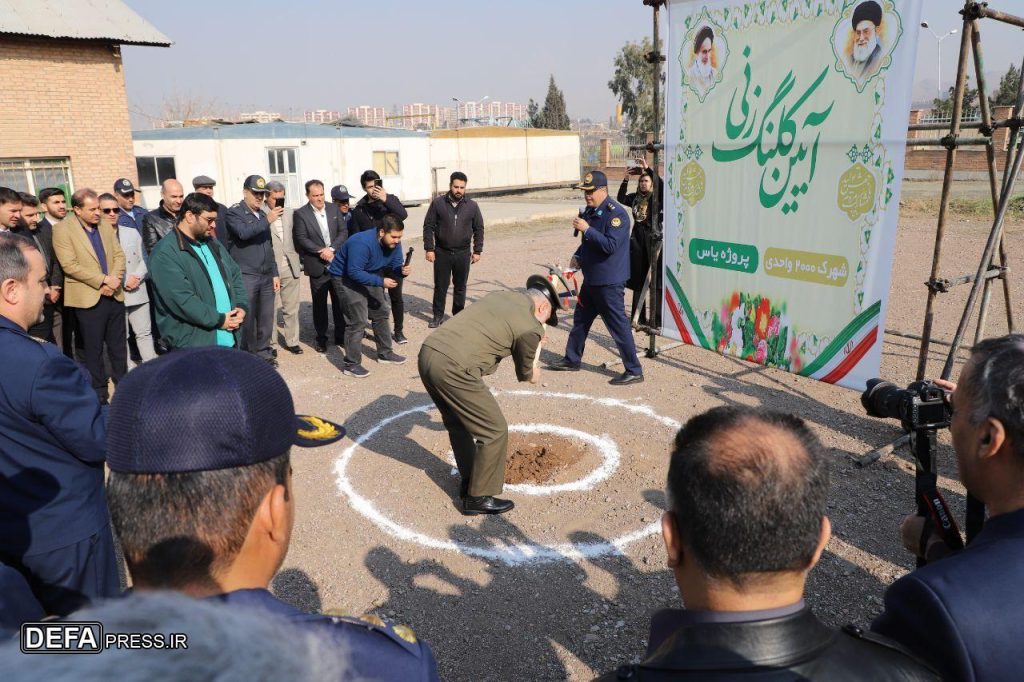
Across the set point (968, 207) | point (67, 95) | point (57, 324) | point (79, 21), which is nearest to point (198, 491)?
point (57, 324)

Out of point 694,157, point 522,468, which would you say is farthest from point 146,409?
point 694,157

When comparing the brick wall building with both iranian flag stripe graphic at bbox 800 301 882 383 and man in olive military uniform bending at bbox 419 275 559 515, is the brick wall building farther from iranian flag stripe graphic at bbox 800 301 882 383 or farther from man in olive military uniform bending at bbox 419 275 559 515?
iranian flag stripe graphic at bbox 800 301 882 383

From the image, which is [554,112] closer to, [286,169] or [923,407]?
[286,169]

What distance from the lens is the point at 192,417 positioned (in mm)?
1160

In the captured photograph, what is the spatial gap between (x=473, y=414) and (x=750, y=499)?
3.28 meters

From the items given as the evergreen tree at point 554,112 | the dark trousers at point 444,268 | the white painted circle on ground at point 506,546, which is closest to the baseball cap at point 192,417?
the white painted circle on ground at point 506,546

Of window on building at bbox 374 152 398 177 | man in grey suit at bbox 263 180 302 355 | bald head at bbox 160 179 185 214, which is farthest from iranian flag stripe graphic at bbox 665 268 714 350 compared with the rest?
window on building at bbox 374 152 398 177

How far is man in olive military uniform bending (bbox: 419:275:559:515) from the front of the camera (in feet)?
14.7

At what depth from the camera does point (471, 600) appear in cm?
375

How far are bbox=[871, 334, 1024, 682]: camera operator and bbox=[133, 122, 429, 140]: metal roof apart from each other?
23.0 metres

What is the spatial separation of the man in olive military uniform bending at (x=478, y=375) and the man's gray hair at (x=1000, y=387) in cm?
295

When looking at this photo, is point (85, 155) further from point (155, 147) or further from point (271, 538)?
point (271, 538)

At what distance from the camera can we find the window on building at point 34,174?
1177 centimetres

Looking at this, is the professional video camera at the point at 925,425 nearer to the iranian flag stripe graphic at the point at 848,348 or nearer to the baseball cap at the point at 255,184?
the iranian flag stripe graphic at the point at 848,348
